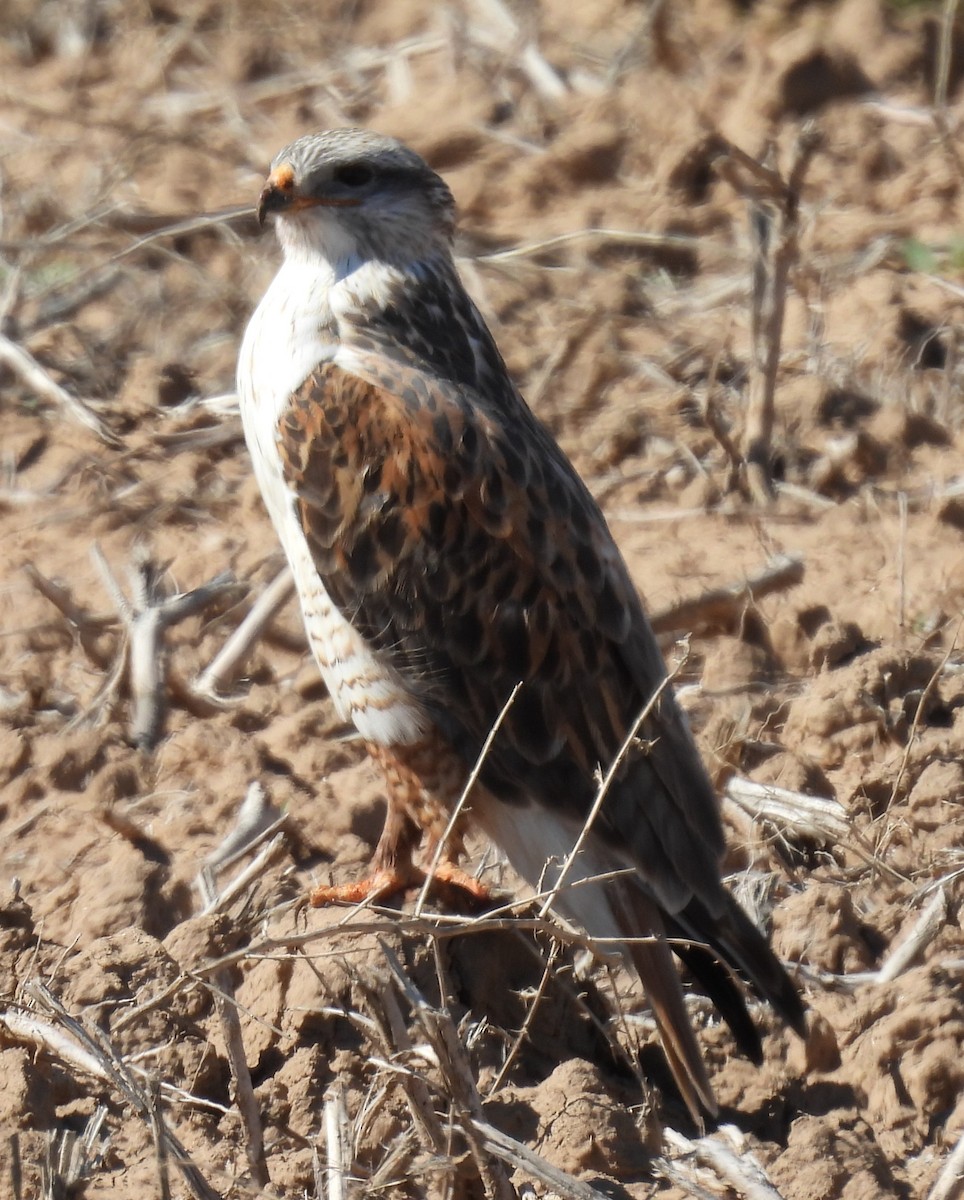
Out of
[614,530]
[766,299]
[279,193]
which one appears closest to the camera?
[279,193]

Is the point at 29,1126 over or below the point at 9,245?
below

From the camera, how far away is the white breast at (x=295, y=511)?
418 cm

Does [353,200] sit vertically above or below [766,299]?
above

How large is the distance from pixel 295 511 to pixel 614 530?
6.00 ft

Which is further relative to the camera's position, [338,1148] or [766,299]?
[766,299]

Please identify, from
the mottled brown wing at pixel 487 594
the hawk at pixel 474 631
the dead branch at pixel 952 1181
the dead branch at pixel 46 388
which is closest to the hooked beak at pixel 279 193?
the hawk at pixel 474 631

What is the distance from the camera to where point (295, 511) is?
13.7 feet

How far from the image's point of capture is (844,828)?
4391 millimetres

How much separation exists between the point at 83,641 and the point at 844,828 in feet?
7.41

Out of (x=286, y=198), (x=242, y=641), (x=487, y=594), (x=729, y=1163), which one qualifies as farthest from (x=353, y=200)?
(x=729, y=1163)

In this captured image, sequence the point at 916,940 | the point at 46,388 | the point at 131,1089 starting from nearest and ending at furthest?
the point at 131,1089
the point at 916,940
the point at 46,388

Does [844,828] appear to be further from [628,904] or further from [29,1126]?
[29,1126]

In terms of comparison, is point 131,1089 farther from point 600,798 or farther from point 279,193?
point 279,193

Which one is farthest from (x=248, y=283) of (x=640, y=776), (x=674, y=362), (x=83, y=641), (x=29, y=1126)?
(x=29, y=1126)
